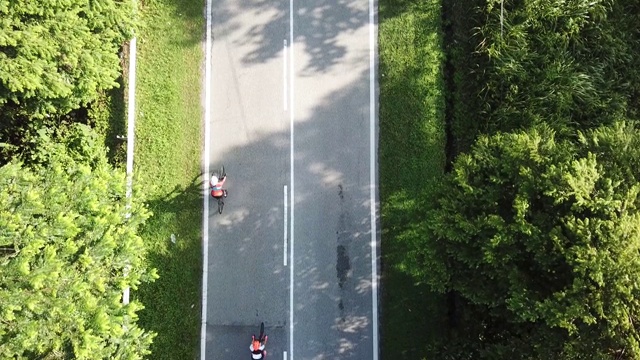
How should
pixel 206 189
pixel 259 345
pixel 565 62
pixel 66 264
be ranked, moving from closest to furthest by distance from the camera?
pixel 66 264, pixel 565 62, pixel 259 345, pixel 206 189

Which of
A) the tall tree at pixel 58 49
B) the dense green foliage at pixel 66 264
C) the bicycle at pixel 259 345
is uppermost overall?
the tall tree at pixel 58 49

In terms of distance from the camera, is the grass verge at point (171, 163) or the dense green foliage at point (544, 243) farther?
the grass verge at point (171, 163)

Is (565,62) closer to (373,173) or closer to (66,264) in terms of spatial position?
(373,173)

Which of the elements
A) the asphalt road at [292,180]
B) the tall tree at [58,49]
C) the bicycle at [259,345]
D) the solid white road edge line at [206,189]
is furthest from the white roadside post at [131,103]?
the bicycle at [259,345]

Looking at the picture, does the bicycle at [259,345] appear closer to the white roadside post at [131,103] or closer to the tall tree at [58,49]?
the white roadside post at [131,103]

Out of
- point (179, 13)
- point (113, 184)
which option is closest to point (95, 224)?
point (113, 184)

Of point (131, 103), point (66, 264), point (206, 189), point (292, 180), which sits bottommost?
point (66, 264)

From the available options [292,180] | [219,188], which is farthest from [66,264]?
[292,180]
